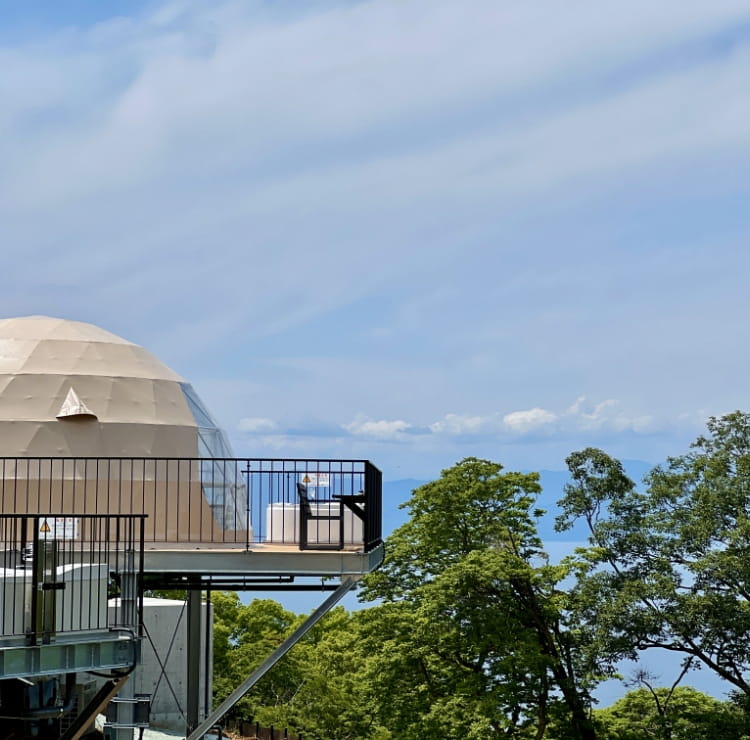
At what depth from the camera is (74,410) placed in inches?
861

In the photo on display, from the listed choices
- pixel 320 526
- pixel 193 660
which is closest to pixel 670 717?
pixel 193 660

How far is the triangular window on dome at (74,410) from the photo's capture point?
71.6 ft

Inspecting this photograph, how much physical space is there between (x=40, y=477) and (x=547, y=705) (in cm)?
1781

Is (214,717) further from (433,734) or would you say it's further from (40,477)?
Answer: (433,734)

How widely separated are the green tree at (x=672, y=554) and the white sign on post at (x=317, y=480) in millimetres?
15176

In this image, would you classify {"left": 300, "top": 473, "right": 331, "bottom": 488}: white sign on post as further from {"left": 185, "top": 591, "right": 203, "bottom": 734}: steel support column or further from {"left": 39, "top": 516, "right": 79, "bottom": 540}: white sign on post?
{"left": 185, "top": 591, "right": 203, "bottom": 734}: steel support column

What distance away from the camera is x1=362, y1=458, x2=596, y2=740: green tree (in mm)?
31953

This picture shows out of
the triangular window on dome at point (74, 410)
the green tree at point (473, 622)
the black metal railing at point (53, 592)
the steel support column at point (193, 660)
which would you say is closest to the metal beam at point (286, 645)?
the steel support column at point (193, 660)

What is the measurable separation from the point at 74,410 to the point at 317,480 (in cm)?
558

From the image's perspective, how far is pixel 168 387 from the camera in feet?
78.1

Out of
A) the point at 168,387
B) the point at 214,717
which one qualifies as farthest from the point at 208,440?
the point at 214,717

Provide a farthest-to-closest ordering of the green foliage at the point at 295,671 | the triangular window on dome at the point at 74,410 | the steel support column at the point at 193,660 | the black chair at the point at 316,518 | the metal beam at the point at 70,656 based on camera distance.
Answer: the green foliage at the point at 295,671 → the steel support column at the point at 193,660 → the triangular window on dome at the point at 74,410 → the black chair at the point at 316,518 → the metal beam at the point at 70,656

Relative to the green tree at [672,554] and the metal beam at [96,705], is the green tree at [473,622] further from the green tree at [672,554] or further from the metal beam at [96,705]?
the metal beam at [96,705]

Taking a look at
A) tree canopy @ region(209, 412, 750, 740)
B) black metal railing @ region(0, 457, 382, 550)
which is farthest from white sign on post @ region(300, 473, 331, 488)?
tree canopy @ region(209, 412, 750, 740)
